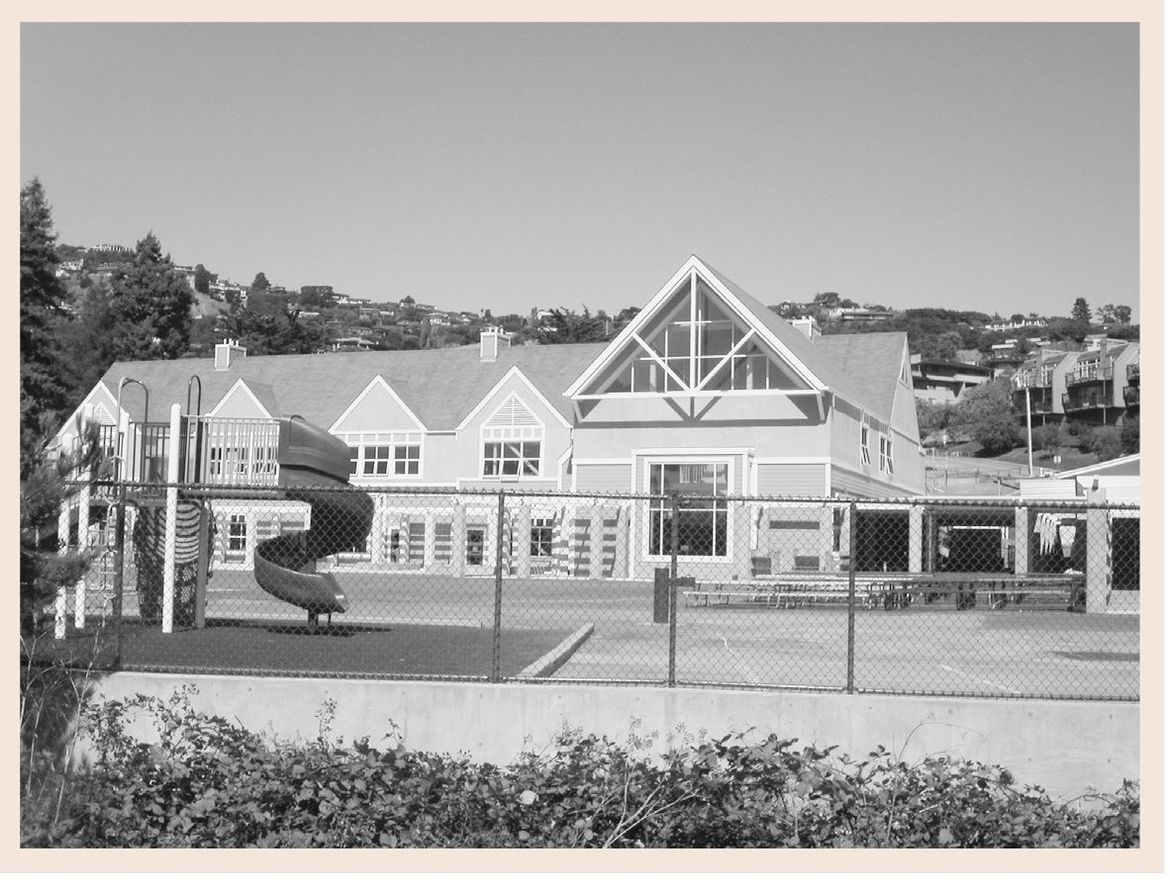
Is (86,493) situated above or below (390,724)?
above

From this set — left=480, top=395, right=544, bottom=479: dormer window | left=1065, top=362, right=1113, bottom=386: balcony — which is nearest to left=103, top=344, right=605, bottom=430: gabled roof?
left=480, top=395, right=544, bottom=479: dormer window

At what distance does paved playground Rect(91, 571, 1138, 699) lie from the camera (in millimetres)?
13914

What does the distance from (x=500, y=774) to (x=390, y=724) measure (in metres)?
1.35

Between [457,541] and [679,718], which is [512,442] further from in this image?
[679,718]

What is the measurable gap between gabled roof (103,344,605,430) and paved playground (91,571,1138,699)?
639 inches

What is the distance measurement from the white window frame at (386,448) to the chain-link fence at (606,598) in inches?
164

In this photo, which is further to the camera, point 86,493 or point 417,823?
point 86,493

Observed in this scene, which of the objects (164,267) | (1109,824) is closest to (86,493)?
(1109,824)

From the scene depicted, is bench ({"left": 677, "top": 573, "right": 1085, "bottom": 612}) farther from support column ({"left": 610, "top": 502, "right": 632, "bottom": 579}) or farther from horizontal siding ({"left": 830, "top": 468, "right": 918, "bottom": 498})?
support column ({"left": 610, "top": 502, "right": 632, "bottom": 579})

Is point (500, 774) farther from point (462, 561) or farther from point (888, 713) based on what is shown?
point (462, 561)

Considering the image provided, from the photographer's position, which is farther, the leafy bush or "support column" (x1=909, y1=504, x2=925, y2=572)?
"support column" (x1=909, y1=504, x2=925, y2=572)

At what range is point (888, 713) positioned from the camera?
9.63m

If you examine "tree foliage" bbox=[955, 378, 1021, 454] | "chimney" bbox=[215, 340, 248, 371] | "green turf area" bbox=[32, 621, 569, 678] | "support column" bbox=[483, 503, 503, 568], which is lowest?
"green turf area" bbox=[32, 621, 569, 678]

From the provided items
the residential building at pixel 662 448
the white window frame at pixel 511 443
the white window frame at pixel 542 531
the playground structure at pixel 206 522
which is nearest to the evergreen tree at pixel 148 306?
the residential building at pixel 662 448
